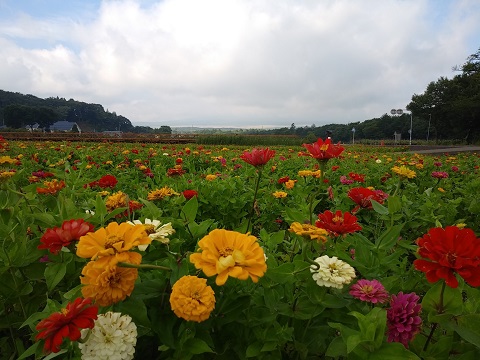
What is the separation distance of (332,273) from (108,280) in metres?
→ 0.46

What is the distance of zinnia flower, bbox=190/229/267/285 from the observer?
1.90ft

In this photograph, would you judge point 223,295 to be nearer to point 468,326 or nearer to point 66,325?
point 66,325

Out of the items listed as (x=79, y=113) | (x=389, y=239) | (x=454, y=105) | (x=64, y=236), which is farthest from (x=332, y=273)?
(x=79, y=113)

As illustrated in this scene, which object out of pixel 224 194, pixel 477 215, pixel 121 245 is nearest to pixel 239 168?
pixel 224 194

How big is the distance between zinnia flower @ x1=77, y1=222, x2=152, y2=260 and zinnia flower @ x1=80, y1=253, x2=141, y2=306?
2 cm

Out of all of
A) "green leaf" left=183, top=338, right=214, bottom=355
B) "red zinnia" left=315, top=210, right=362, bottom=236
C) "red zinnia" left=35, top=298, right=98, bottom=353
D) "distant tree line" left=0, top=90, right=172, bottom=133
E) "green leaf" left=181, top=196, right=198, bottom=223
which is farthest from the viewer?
"distant tree line" left=0, top=90, right=172, bottom=133

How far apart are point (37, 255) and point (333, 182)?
325cm

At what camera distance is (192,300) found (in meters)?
0.58

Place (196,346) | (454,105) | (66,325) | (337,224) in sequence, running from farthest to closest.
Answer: (454,105) → (337,224) → (196,346) → (66,325)

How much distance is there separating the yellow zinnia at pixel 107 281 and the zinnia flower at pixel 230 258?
13 centimetres

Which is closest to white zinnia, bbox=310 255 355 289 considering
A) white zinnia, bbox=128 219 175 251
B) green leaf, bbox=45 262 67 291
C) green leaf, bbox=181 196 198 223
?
white zinnia, bbox=128 219 175 251

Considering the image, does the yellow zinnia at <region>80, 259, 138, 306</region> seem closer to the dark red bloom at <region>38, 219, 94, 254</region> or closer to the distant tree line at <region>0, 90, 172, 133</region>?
the dark red bloom at <region>38, 219, 94, 254</region>

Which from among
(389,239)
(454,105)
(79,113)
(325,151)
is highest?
(79,113)

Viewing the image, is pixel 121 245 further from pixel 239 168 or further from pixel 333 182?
pixel 239 168
